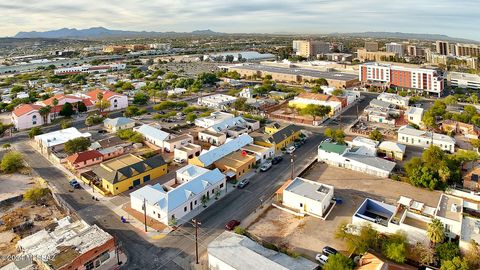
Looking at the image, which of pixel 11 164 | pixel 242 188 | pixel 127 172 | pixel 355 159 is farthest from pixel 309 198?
pixel 11 164

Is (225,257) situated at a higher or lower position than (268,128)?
lower

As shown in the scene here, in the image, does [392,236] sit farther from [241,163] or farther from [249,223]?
[241,163]

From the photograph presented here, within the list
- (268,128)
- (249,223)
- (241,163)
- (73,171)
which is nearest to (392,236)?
(249,223)

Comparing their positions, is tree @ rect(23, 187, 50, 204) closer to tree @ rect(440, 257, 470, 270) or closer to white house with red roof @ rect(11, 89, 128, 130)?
white house with red roof @ rect(11, 89, 128, 130)

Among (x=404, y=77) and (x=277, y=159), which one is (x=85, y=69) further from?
(x=277, y=159)

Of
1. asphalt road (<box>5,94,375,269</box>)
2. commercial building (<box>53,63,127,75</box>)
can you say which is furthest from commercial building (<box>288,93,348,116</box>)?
commercial building (<box>53,63,127,75</box>)

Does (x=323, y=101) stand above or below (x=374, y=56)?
below
